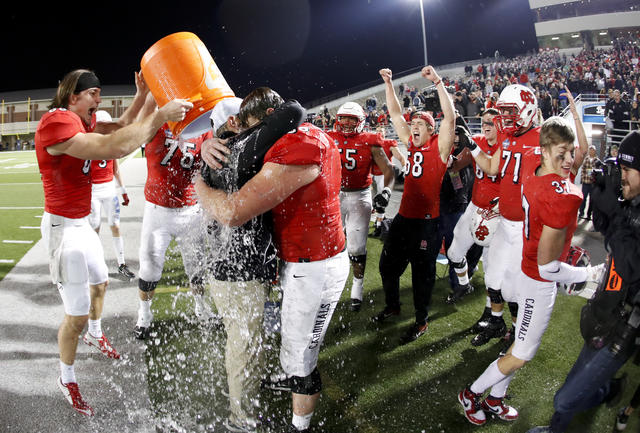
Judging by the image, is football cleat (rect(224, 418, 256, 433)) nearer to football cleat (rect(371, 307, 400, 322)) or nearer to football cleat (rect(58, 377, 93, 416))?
football cleat (rect(58, 377, 93, 416))

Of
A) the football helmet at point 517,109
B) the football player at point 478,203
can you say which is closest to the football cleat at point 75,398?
the football player at point 478,203

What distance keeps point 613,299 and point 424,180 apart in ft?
6.81

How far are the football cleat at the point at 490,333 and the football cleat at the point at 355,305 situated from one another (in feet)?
4.06

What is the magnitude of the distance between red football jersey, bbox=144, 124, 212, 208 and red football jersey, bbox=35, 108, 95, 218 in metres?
0.84

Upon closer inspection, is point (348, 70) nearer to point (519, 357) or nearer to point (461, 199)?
point (461, 199)

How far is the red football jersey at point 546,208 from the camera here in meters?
2.44

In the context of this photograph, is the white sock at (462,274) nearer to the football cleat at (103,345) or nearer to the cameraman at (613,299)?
the cameraman at (613,299)

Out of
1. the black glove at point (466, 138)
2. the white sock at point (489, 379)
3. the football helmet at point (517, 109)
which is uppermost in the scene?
the football helmet at point (517, 109)

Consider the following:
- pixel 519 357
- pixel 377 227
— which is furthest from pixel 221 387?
pixel 377 227

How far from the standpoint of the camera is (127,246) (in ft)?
24.9

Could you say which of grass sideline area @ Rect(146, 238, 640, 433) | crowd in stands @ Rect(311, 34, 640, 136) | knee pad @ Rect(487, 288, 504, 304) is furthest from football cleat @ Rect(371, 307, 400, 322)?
crowd in stands @ Rect(311, 34, 640, 136)

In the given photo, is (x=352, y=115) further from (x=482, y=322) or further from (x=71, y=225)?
(x=71, y=225)

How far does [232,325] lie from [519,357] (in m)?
1.87

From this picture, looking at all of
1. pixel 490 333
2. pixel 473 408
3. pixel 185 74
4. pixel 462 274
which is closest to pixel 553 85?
pixel 462 274
